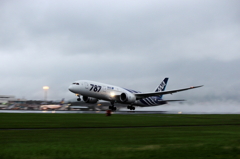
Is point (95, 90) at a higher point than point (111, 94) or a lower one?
higher

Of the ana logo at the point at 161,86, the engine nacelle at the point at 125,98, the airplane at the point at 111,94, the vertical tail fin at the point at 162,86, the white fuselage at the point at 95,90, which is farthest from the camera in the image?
the ana logo at the point at 161,86

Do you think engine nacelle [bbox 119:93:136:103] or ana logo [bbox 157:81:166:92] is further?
ana logo [bbox 157:81:166:92]

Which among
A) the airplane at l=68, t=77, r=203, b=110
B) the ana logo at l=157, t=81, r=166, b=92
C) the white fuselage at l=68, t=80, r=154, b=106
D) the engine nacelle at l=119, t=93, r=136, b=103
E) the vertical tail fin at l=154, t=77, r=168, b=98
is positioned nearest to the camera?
the white fuselage at l=68, t=80, r=154, b=106

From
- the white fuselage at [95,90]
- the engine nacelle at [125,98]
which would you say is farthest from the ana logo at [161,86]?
the white fuselage at [95,90]

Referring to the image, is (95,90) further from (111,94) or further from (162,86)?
(162,86)

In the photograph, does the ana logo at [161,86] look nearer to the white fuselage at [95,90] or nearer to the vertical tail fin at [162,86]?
the vertical tail fin at [162,86]

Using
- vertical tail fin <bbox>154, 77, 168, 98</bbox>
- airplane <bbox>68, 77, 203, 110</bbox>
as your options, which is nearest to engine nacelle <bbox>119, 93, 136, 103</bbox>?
airplane <bbox>68, 77, 203, 110</bbox>

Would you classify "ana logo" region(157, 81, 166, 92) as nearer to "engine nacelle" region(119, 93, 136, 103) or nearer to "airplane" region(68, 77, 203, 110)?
"airplane" region(68, 77, 203, 110)

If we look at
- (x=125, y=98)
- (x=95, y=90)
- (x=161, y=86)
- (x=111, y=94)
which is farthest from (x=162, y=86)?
(x=95, y=90)

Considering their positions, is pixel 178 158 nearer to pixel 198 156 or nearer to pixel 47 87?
pixel 198 156

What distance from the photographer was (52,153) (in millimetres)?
10398

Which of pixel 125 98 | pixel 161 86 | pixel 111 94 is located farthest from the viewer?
pixel 161 86

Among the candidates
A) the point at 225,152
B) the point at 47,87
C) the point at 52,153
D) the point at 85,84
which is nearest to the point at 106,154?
the point at 52,153

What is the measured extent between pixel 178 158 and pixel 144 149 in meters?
1.90
